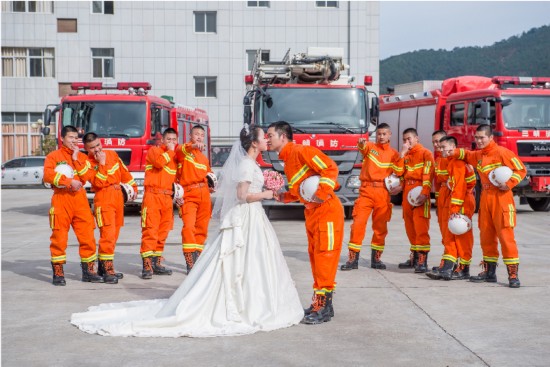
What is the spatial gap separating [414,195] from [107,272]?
12.9 feet

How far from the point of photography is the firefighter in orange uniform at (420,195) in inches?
397

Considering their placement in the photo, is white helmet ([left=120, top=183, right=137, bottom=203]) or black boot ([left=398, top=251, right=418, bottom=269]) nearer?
white helmet ([left=120, top=183, right=137, bottom=203])

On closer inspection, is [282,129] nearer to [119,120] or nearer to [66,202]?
[66,202]

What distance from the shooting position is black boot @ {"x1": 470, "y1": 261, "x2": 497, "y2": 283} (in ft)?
30.6

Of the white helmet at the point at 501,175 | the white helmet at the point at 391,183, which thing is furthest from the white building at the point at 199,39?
the white helmet at the point at 501,175

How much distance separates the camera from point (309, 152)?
23.4 feet

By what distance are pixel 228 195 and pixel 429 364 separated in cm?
262

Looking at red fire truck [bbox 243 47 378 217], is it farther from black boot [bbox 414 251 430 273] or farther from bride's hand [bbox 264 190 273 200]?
bride's hand [bbox 264 190 273 200]

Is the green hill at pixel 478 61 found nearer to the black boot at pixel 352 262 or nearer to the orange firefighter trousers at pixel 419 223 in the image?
the orange firefighter trousers at pixel 419 223

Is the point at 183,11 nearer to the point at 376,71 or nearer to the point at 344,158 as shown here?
the point at 376,71

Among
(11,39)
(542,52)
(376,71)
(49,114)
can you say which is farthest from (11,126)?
(542,52)

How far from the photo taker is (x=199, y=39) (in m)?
38.4

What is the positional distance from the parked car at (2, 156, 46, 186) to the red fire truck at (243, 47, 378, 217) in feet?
65.8

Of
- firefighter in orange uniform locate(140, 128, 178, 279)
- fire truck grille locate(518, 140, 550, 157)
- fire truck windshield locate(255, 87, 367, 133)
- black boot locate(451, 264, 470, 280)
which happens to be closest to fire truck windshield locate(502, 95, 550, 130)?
fire truck grille locate(518, 140, 550, 157)
